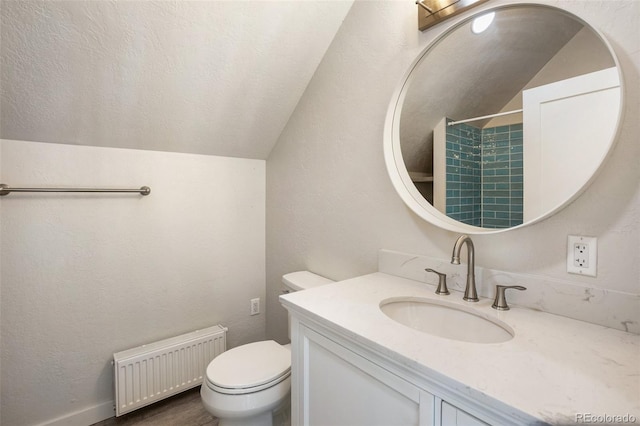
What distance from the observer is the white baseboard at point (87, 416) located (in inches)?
59.9

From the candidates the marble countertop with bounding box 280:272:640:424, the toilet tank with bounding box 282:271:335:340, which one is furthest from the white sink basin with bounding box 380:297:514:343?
the toilet tank with bounding box 282:271:335:340

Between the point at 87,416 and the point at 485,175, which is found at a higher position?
the point at 485,175

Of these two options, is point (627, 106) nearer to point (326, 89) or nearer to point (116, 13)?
point (326, 89)

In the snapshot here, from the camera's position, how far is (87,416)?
158 cm

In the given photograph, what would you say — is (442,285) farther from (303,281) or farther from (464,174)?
(303,281)

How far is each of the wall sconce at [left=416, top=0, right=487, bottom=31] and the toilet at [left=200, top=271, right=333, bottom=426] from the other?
154cm

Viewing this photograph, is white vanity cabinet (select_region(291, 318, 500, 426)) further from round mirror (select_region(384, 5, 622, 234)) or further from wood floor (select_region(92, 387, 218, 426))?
wood floor (select_region(92, 387, 218, 426))

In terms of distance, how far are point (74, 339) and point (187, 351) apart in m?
0.55

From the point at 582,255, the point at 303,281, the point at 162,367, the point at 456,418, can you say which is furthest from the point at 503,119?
the point at 162,367

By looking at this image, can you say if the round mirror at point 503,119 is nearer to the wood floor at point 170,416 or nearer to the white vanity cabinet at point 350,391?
the white vanity cabinet at point 350,391

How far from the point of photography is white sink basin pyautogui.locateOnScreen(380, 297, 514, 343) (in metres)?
0.92

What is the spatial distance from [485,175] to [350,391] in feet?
2.72

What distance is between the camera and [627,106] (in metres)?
0.80

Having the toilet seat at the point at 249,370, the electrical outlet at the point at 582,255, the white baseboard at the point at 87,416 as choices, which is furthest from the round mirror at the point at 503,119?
the white baseboard at the point at 87,416
